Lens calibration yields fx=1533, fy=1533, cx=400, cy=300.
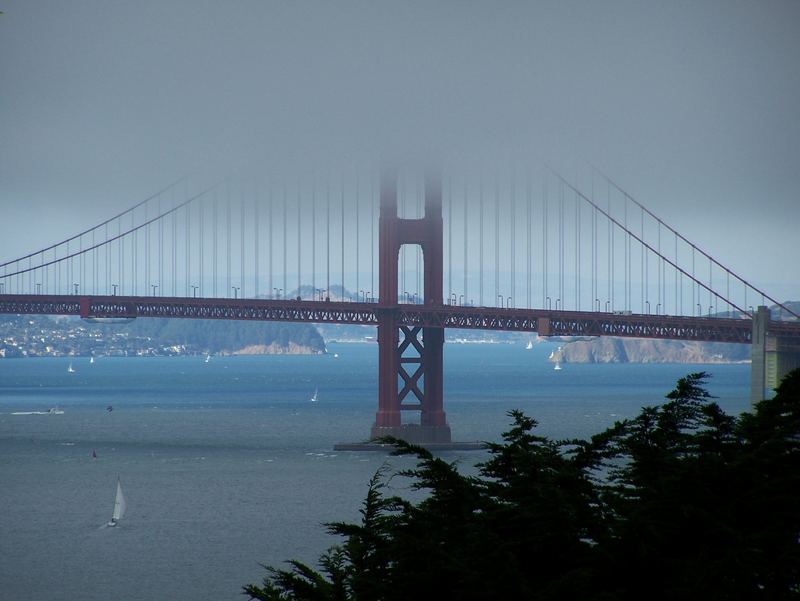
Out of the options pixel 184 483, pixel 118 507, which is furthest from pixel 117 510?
pixel 184 483

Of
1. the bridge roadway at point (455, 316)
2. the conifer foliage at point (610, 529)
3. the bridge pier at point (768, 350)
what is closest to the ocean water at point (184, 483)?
the bridge roadway at point (455, 316)

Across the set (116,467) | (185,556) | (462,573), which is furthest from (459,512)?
(116,467)

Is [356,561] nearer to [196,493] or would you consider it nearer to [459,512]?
[459,512]

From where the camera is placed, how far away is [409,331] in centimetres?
7031

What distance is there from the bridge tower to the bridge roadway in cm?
79

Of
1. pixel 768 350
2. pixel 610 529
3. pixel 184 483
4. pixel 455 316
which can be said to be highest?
pixel 455 316

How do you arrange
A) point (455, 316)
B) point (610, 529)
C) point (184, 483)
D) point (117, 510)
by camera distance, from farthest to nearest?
point (455, 316)
point (184, 483)
point (117, 510)
point (610, 529)

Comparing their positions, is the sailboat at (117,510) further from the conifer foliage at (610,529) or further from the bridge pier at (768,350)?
the conifer foliage at (610,529)

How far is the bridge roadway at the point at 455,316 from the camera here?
2581 inches

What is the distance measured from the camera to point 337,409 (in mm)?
119875

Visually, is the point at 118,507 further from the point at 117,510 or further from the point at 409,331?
the point at 409,331

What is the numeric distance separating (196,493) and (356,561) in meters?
47.8

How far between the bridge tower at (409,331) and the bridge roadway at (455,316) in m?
0.79

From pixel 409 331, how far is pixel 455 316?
241cm
